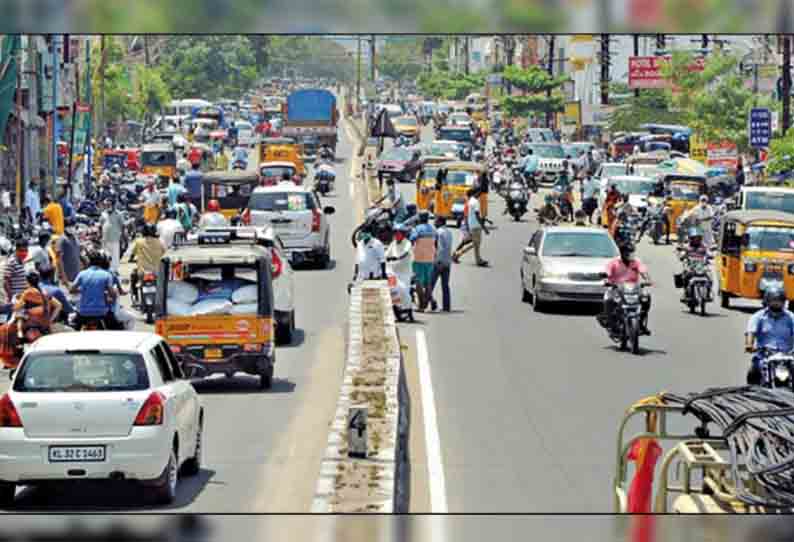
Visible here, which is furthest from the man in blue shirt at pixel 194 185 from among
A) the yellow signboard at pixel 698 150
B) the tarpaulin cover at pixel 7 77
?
the yellow signboard at pixel 698 150

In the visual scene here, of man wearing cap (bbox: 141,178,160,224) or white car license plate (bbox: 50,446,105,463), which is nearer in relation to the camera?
white car license plate (bbox: 50,446,105,463)

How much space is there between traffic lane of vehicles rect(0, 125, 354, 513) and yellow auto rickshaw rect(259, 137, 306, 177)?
4029 cm

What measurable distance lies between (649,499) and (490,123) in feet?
351

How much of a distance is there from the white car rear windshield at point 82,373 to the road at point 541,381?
2532mm

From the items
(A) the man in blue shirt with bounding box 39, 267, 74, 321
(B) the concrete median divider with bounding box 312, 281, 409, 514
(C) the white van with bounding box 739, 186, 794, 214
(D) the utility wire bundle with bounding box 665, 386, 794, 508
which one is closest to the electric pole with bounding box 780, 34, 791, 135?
(C) the white van with bounding box 739, 186, 794, 214

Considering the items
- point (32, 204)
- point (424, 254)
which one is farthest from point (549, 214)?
point (424, 254)

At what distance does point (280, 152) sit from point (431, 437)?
53172 millimetres

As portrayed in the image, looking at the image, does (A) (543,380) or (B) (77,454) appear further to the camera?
(A) (543,380)

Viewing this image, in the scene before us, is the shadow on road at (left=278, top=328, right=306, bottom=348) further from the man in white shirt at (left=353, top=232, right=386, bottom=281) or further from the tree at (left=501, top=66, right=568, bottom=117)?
the tree at (left=501, top=66, right=568, bottom=117)

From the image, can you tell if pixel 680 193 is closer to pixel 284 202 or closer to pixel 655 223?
pixel 655 223

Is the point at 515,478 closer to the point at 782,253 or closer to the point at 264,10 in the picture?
the point at 264,10

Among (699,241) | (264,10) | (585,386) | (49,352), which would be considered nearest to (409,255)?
(699,241)

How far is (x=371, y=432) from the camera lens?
16.3 meters

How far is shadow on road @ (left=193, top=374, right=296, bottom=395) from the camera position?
74.6 feet
